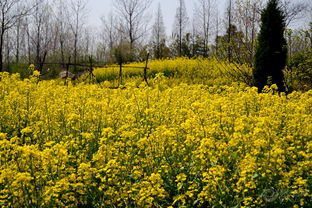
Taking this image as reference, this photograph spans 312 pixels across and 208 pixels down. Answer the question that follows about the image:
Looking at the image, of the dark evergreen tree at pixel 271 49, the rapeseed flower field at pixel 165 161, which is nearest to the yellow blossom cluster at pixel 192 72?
the dark evergreen tree at pixel 271 49

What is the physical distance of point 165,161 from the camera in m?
3.34

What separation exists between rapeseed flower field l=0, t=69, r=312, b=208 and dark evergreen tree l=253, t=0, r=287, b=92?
4855 millimetres

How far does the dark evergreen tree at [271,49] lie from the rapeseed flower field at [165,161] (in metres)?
4.85

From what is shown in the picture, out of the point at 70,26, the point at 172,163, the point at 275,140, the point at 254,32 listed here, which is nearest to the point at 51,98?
the point at 172,163

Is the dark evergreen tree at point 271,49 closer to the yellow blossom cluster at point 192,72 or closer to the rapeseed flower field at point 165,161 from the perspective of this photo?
the yellow blossom cluster at point 192,72

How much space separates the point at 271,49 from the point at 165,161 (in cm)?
799

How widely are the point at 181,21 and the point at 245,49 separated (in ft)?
68.9

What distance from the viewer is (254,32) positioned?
16.2 meters

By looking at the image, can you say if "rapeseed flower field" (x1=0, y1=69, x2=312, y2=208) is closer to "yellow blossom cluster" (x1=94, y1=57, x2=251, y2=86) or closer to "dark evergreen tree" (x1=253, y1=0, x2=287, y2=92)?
"dark evergreen tree" (x1=253, y1=0, x2=287, y2=92)

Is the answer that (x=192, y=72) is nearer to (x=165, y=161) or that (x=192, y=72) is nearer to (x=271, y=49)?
(x=271, y=49)

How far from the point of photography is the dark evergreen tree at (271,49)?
10.1 metres

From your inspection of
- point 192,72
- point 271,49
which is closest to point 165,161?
point 271,49

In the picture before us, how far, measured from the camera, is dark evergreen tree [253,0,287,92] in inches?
400

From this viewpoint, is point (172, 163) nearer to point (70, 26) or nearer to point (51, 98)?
point (51, 98)
